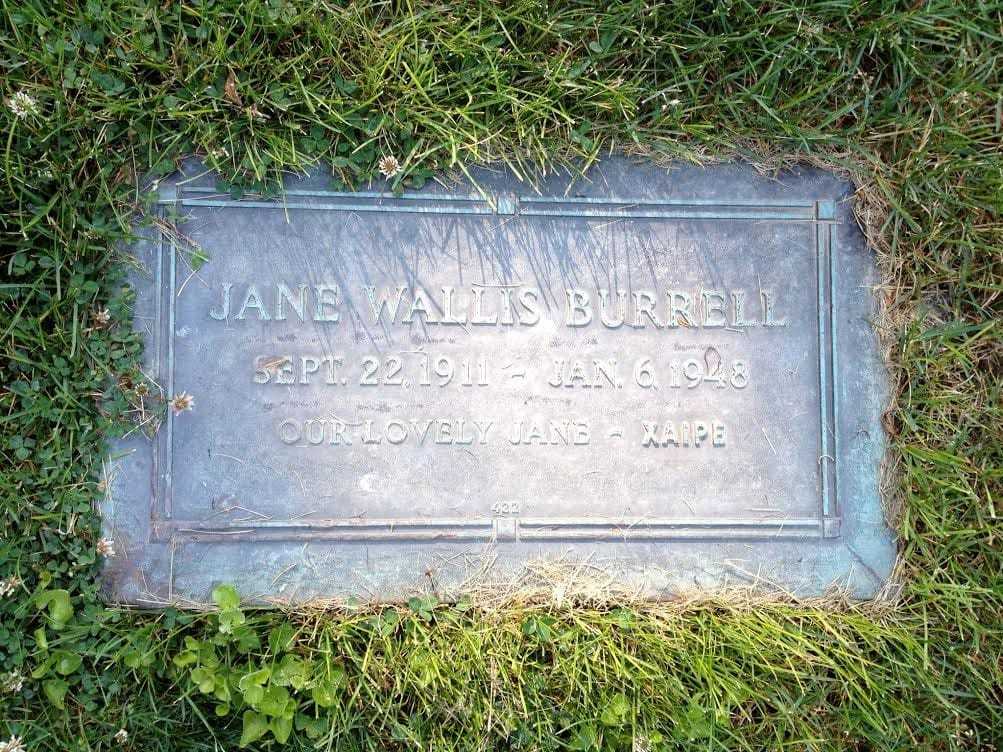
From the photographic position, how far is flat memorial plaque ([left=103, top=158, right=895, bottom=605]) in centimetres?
238

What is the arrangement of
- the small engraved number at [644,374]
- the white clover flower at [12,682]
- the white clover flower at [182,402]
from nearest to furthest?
the white clover flower at [12,682] < the white clover flower at [182,402] < the small engraved number at [644,374]

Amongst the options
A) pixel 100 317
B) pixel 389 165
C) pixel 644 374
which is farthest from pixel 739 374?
pixel 100 317

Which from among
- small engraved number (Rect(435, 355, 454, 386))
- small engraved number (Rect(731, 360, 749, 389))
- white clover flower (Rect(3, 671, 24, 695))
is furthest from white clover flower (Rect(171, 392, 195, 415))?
small engraved number (Rect(731, 360, 749, 389))

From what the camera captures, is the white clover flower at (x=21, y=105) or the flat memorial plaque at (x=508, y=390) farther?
the flat memorial plaque at (x=508, y=390)

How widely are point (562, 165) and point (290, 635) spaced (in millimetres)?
1708

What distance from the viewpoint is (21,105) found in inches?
89.3

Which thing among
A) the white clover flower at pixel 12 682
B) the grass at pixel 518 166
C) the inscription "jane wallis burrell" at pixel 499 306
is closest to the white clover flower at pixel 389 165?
the grass at pixel 518 166

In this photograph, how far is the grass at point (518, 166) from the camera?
7.57ft

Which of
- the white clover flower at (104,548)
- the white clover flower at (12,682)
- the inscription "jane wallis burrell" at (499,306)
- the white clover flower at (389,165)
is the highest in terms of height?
the white clover flower at (389,165)

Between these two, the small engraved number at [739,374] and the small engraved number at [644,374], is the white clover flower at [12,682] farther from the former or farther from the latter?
the small engraved number at [739,374]

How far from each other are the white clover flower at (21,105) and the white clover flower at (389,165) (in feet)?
3.42

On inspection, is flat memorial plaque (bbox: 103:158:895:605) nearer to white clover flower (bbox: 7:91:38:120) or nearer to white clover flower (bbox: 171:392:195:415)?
white clover flower (bbox: 171:392:195:415)

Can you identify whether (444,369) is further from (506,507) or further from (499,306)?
(506,507)

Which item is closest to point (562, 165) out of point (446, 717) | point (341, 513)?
point (341, 513)
